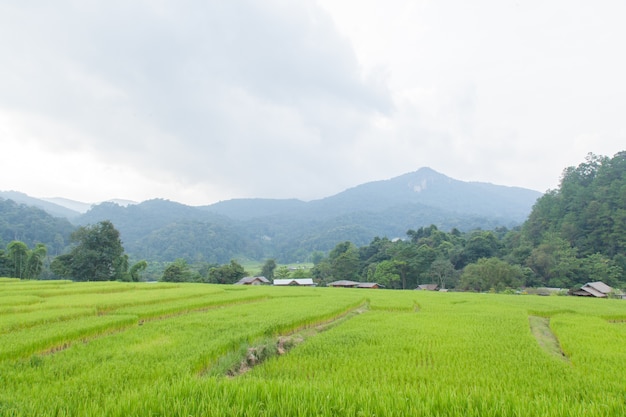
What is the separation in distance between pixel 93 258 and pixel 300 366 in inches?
1987

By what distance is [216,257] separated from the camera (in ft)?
428

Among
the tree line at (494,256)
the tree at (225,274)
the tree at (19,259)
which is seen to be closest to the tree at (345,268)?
the tree line at (494,256)

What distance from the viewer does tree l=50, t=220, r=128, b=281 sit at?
46562 millimetres

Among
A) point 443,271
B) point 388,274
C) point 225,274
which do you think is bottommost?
point 225,274

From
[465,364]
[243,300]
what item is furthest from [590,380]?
[243,300]

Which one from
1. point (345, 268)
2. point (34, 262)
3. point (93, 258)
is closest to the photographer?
point (34, 262)

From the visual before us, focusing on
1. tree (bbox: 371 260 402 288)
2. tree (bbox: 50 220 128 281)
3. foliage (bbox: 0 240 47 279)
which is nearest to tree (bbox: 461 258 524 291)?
tree (bbox: 371 260 402 288)

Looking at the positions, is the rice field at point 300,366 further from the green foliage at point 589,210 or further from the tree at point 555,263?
the green foliage at point 589,210

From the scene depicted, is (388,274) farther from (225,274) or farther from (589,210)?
(589,210)

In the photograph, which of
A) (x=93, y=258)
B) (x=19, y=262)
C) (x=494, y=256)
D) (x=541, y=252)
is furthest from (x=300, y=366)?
(x=494, y=256)

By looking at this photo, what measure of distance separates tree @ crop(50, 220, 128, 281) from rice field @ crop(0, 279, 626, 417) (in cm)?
3749

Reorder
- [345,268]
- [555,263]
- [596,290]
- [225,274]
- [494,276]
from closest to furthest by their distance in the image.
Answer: [596,290] < [494,276] < [555,263] < [225,274] < [345,268]

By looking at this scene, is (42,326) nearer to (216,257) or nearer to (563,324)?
(563,324)

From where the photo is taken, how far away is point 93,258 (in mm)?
46781
